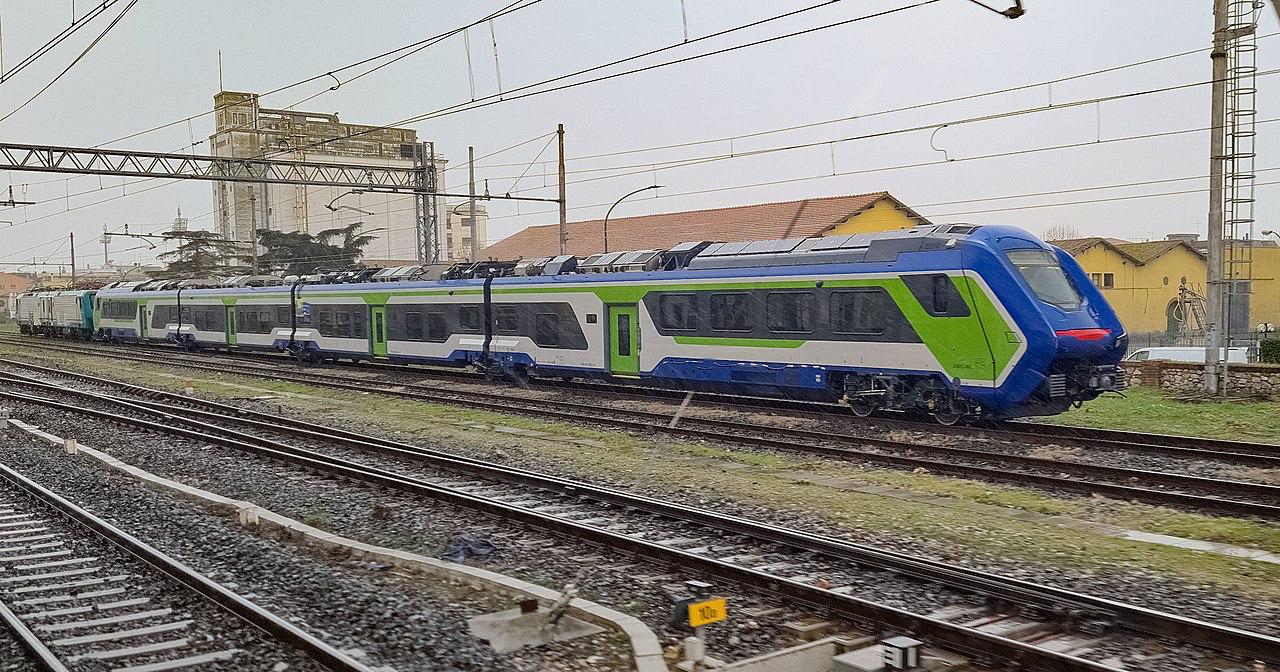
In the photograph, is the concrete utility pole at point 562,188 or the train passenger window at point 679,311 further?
the concrete utility pole at point 562,188

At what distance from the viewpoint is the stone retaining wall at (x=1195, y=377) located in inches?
785

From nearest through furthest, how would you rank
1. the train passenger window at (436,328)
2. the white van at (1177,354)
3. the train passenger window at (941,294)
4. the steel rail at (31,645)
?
the steel rail at (31,645) → the train passenger window at (941,294) → the white van at (1177,354) → the train passenger window at (436,328)

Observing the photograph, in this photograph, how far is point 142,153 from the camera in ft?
102

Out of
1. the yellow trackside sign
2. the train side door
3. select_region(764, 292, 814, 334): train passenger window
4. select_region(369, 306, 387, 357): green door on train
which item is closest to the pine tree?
the train side door

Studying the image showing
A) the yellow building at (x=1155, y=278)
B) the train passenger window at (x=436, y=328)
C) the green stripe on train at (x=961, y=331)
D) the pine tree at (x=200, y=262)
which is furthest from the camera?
the pine tree at (x=200, y=262)

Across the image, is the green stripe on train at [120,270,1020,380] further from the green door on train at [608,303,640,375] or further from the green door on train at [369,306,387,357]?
the green door on train at [369,306,387,357]

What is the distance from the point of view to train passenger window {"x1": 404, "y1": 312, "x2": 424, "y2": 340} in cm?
2809

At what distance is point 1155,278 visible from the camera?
147ft

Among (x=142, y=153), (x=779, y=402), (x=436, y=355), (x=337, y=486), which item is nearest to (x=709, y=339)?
(x=779, y=402)

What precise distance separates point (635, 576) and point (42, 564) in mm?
5683

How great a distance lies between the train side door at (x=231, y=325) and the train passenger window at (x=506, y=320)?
17.8 meters

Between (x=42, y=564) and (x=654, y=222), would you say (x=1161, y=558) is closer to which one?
(x=42, y=564)

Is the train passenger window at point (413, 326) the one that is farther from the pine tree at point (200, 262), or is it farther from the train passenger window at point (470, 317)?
the pine tree at point (200, 262)

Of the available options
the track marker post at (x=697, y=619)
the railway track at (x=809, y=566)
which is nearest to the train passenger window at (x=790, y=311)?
the railway track at (x=809, y=566)
